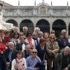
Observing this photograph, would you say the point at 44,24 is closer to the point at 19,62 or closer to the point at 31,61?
the point at 31,61

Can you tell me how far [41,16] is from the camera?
6341cm

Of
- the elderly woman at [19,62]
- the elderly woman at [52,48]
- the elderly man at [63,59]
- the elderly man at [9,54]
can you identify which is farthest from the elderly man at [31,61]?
A: the elderly woman at [52,48]

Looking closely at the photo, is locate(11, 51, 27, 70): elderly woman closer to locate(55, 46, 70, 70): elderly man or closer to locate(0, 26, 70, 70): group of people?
locate(0, 26, 70, 70): group of people

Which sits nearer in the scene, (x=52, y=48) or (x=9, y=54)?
(x=9, y=54)

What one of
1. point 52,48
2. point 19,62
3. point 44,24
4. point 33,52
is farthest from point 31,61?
point 44,24

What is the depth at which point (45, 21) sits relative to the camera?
63750mm

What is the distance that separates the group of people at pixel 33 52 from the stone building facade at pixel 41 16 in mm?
49392

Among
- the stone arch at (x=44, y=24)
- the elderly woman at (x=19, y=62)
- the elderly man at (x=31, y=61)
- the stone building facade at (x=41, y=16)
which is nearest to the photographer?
the elderly woman at (x=19, y=62)

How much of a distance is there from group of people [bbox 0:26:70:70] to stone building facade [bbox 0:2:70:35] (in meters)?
49.4

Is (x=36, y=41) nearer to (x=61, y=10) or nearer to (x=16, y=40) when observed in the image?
(x=16, y=40)

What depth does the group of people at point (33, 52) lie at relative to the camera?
1170cm

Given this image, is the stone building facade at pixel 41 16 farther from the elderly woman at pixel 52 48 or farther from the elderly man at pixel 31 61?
the elderly man at pixel 31 61

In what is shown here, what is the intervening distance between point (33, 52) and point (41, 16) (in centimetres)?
5183

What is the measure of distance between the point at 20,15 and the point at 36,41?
5047 cm
